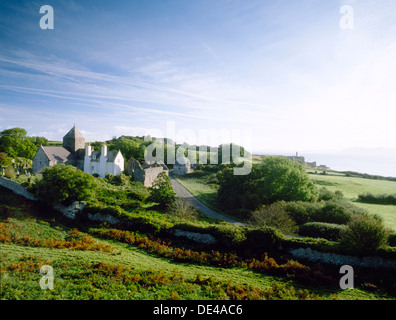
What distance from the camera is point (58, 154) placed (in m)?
40.8

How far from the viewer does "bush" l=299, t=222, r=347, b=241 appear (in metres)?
19.9

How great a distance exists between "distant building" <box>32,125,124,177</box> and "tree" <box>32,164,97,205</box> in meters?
18.7

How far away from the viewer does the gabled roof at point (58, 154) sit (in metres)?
39.0

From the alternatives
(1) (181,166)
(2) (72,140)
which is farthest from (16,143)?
(1) (181,166)

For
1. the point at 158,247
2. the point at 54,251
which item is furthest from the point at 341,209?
the point at 54,251

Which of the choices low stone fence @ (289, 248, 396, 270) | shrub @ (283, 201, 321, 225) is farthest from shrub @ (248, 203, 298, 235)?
low stone fence @ (289, 248, 396, 270)

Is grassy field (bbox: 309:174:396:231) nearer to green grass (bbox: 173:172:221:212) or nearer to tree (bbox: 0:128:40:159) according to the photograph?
green grass (bbox: 173:172:221:212)

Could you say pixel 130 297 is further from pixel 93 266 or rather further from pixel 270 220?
pixel 270 220

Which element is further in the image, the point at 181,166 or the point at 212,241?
the point at 181,166

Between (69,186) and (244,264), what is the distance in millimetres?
18141

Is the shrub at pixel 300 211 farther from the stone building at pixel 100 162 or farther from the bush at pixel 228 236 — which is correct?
the stone building at pixel 100 162

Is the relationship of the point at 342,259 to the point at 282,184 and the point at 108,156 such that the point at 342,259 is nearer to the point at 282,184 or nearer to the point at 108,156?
the point at 282,184

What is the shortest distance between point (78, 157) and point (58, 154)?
3875 mm

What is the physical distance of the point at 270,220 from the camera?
20.9m
